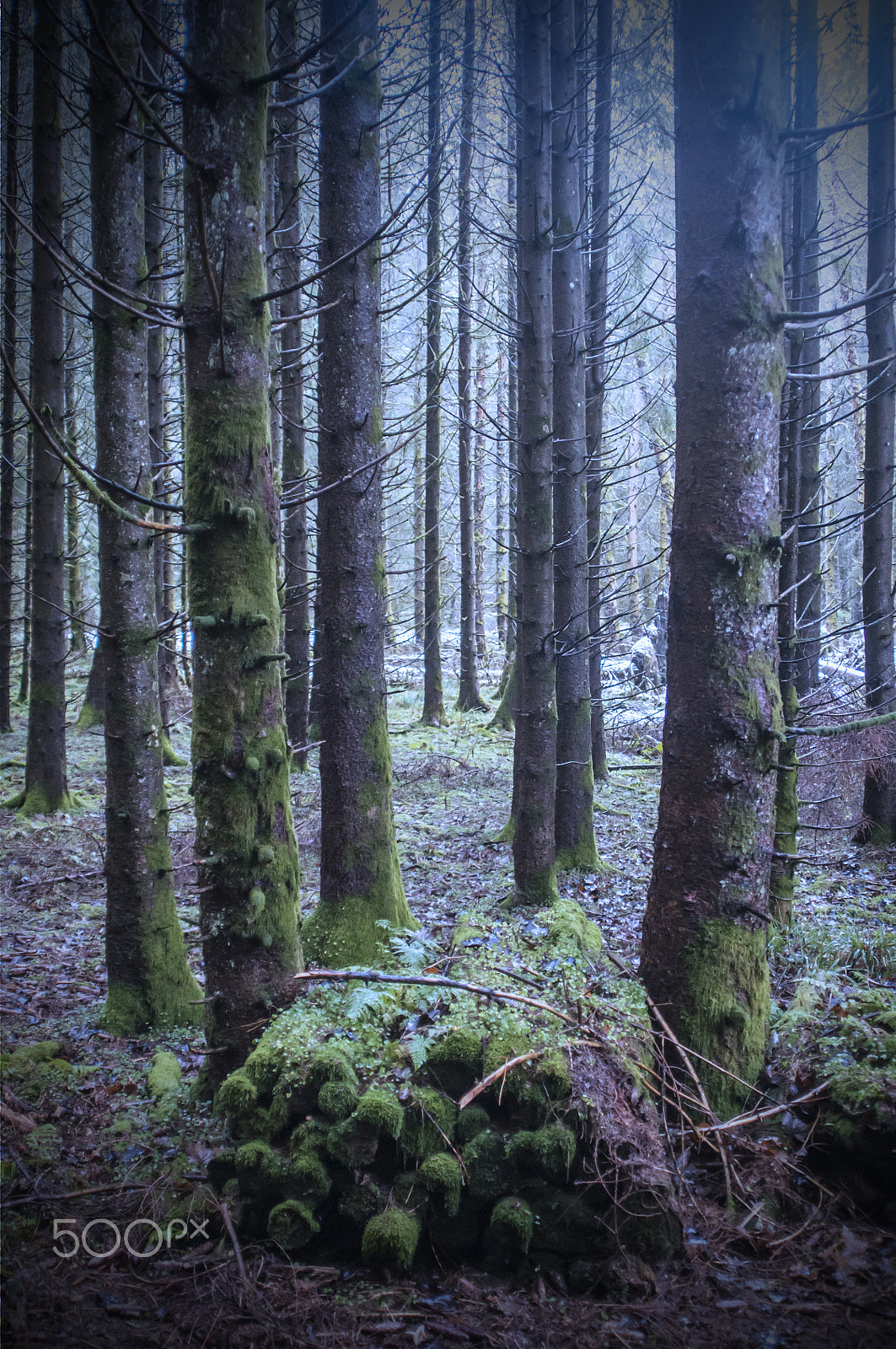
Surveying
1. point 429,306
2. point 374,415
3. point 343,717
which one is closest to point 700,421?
point 374,415

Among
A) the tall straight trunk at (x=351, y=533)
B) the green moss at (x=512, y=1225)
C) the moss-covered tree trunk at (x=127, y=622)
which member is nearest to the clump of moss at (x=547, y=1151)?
the green moss at (x=512, y=1225)

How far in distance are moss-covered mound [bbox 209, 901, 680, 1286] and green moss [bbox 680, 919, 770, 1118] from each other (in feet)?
1.45

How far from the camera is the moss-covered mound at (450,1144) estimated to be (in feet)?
9.35

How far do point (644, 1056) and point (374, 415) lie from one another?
461 cm

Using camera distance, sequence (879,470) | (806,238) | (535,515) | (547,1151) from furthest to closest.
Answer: (879,470) → (535,515) → (806,238) → (547,1151)

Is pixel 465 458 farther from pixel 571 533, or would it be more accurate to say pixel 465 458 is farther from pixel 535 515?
pixel 535 515

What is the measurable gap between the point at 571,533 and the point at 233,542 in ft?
17.2

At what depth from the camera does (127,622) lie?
468cm

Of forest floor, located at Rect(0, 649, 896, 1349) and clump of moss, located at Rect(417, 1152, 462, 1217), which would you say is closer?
forest floor, located at Rect(0, 649, 896, 1349)

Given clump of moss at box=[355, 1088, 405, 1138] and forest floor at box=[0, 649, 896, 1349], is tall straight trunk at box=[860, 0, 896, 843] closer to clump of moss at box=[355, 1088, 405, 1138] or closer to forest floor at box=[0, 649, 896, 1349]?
forest floor at box=[0, 649, 896, 1349]

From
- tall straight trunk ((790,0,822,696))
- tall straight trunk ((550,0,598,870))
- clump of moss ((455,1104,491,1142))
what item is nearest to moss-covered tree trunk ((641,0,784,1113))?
clump of moss ((455,1104,491,1142))

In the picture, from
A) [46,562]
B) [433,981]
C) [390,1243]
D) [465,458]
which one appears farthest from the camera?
[465,458]

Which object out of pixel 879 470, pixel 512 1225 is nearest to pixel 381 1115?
pixel 512 1225

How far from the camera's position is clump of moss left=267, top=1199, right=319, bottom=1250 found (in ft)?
9.32
